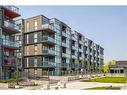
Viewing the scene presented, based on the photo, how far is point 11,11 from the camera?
54.4ft

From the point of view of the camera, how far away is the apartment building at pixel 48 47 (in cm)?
1989

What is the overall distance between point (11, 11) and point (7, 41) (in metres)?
1.92

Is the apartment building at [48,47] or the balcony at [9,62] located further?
the apartment building at [48,47]

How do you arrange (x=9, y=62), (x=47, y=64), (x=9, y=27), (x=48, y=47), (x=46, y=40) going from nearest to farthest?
(x=9, y=27) < (x=9, y=62) < (x=46, y=40) < (x=47, y=64) < (x=48, y=47)

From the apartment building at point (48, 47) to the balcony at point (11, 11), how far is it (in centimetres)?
168

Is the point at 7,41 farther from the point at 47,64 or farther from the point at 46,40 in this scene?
the point at 47,64

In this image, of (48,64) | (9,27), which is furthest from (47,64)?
(9,27)

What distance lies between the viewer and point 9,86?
1241cm

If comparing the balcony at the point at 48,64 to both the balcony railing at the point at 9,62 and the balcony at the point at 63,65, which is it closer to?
the balcony at the point at 63,65

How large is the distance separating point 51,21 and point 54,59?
125 inches

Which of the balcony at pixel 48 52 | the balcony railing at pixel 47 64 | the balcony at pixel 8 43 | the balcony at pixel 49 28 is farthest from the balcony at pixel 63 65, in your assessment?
the balcony at pixel 8 43

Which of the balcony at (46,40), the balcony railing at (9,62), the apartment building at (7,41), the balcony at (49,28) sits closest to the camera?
the apartment building at (7,41)

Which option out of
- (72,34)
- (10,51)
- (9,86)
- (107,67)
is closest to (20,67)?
(10,51)

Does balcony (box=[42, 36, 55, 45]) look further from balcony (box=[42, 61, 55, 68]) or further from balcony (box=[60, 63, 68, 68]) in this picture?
balcony (box=[60, 63, 68, 68])
